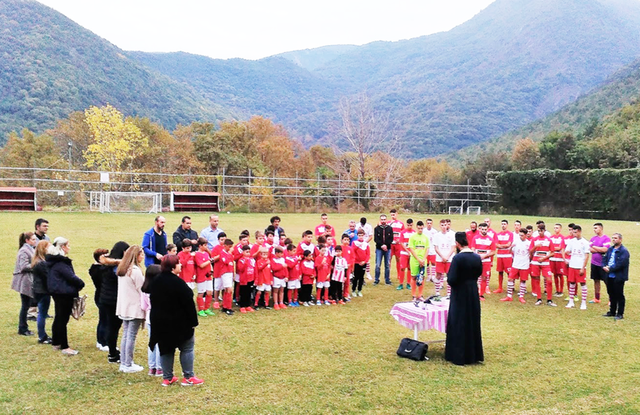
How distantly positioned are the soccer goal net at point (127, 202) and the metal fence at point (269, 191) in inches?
40.9

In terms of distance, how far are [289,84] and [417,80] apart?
105 feet

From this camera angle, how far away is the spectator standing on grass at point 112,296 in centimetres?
688

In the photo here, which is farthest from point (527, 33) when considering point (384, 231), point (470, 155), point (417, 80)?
point (384, 231)

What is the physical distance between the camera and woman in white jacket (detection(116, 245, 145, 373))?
6452 mm

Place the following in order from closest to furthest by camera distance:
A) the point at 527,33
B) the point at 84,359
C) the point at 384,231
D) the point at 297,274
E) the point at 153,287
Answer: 1. the point at 153,287
2. the point at 84,359
3. the point at 297,274
4. the point at 384,231
5. the point at 527,33

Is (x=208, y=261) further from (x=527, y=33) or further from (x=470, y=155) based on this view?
(x=527, y=33)

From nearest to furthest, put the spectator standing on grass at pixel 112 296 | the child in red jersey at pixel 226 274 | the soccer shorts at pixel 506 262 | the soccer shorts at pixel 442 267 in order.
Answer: the spectator standing on grass at pixel 112 296 < the child in red jersey at pixel 226 274 < the soccer shorts at pixel 442 267 < the soccer shorts at pixel 506 262

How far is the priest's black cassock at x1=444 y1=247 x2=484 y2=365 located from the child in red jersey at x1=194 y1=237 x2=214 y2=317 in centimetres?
450

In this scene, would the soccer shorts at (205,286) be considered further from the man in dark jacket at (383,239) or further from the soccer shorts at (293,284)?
the man in dark jacket at (383,239)

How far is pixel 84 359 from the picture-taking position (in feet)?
23.3

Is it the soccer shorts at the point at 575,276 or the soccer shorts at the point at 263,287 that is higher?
the soccer shorts at the point at 575,276

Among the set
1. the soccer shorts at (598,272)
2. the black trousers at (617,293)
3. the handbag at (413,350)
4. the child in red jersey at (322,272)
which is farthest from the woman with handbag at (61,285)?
the soccer shorts at (598,272)

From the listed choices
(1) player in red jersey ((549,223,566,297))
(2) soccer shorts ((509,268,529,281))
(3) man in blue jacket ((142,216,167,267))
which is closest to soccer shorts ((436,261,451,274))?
(2) soccer shorts ((509,268,529,281))

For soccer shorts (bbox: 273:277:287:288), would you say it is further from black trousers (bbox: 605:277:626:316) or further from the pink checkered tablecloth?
black trousers (bbox: 605:277:626:316)
